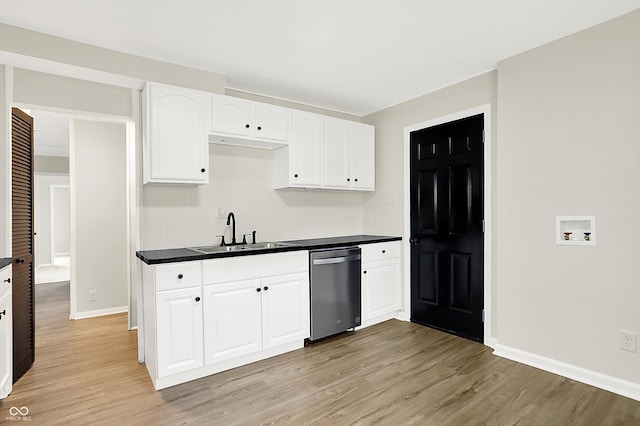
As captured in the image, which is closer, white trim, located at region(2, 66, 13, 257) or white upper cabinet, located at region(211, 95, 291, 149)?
white trim, located at region(2, 66, 13, 257)

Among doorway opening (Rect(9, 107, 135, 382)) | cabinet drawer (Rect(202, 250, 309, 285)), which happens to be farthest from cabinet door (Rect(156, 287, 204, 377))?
doorway opening (Rect(9, 107, 135, 382))

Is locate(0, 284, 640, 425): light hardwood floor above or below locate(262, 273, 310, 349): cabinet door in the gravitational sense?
below

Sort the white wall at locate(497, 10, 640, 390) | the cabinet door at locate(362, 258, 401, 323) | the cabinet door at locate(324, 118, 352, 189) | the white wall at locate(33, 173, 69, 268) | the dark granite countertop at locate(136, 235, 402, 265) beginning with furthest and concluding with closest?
the white wall at locate(33, 173, 69, 268) < the cabinet door at locate(324, 118, 352, 189) < the cabinet door at locate(362, 258, 401, 323) < the dark granite countertop at locate(136, 235, 402, 265) < the white wall at locate(497, 10, 640, 390)

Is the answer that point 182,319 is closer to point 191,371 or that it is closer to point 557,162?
point 191,371

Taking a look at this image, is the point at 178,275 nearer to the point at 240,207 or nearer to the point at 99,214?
the point at 240,207

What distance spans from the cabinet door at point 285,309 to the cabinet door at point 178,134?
43.9 inches

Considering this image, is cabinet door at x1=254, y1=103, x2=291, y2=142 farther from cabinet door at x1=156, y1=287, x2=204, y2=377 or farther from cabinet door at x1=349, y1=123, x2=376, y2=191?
cabinet door at x1=156, y1=287, x2=204, y2=377

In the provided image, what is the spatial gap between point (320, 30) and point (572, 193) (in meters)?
2.22

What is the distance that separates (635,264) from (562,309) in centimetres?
57

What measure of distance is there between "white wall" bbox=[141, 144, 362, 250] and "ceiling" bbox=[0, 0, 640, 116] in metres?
0.88

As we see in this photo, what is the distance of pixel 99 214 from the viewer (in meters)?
4.34

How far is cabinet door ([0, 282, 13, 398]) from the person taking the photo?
216 cm

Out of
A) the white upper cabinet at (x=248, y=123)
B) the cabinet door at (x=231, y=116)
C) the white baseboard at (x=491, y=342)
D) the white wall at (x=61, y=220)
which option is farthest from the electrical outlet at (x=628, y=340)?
the white wall at (x=61, y=220)

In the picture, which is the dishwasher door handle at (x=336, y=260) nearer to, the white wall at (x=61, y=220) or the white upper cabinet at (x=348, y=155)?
the white upper cabinet at (x=348, y=155)
